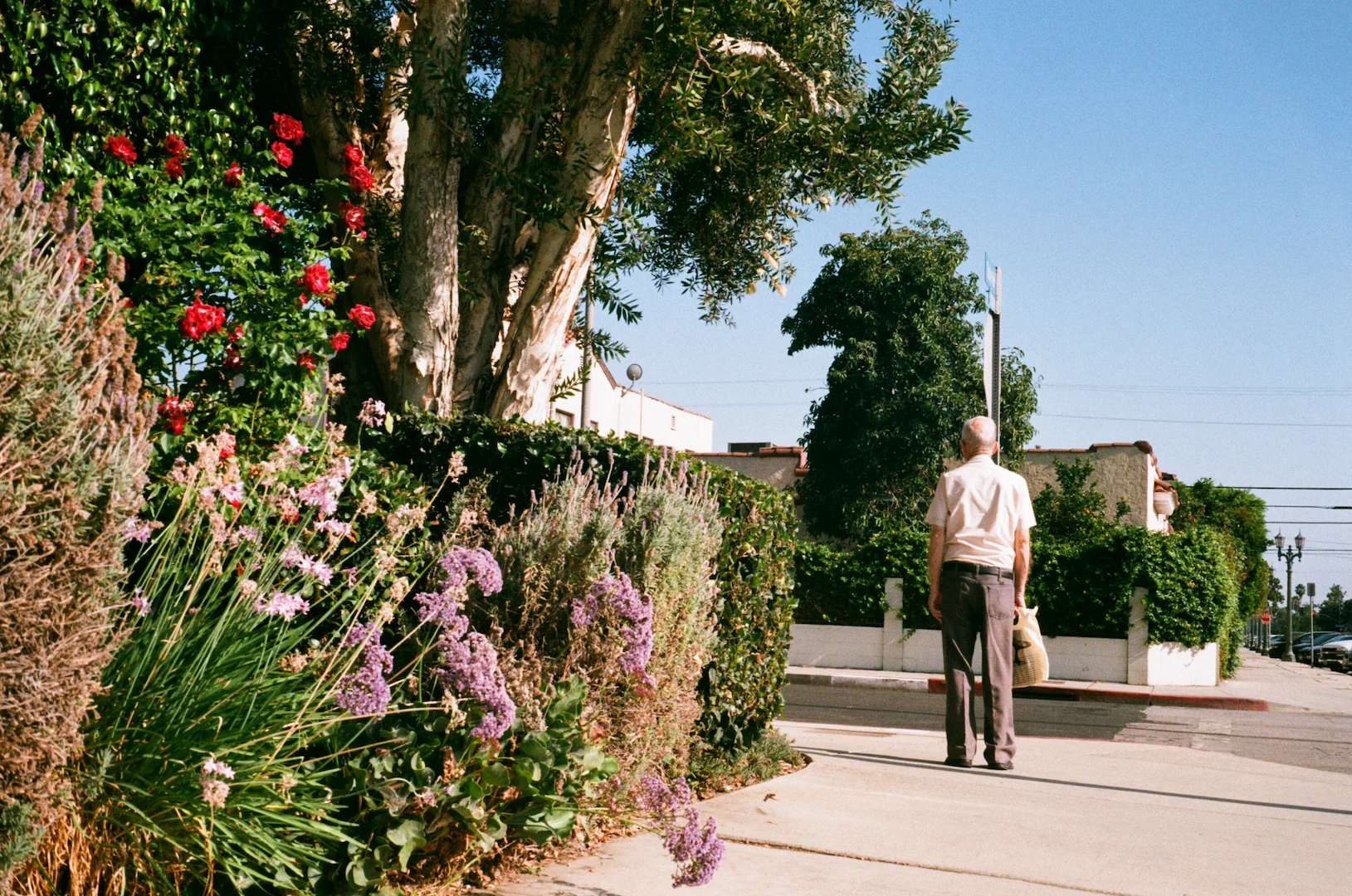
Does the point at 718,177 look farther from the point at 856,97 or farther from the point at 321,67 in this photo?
the point at 321,67

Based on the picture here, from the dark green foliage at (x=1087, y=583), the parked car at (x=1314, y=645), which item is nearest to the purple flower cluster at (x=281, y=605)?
the dark green foliage at (x=1087, y=583)

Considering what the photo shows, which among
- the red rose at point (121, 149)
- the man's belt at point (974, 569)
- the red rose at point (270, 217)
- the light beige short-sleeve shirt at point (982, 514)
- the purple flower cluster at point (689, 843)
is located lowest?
the purple flower cluster at point (689, 843)

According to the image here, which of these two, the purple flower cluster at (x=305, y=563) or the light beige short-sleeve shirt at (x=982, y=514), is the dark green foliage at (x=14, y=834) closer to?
the purple flower cluster at (x=305, y=563)

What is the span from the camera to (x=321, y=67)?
734 cm

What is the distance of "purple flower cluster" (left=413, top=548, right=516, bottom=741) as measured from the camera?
10.5 ft

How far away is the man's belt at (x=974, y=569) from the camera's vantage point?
629 cm

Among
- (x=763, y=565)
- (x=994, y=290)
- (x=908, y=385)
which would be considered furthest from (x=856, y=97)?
(x=908, y=385)

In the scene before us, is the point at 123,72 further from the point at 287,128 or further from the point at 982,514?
the point at 982,514

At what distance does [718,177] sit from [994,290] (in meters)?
3.22

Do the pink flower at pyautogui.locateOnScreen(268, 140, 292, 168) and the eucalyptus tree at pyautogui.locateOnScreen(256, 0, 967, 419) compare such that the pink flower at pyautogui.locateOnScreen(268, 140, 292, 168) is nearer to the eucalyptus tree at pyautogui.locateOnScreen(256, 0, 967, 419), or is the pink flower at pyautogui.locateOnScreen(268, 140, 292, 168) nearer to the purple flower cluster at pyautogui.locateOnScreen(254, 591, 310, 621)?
the eucalyptus tree at pyautogui.locateOnScreen(256, 0, 967, 419)

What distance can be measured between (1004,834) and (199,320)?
4099 mm

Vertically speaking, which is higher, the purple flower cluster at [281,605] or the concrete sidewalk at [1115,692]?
the purple flower cluster at [281,605]

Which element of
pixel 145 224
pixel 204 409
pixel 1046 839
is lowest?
pixel 1046 839

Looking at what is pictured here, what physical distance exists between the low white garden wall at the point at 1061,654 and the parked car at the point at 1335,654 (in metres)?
28.7
